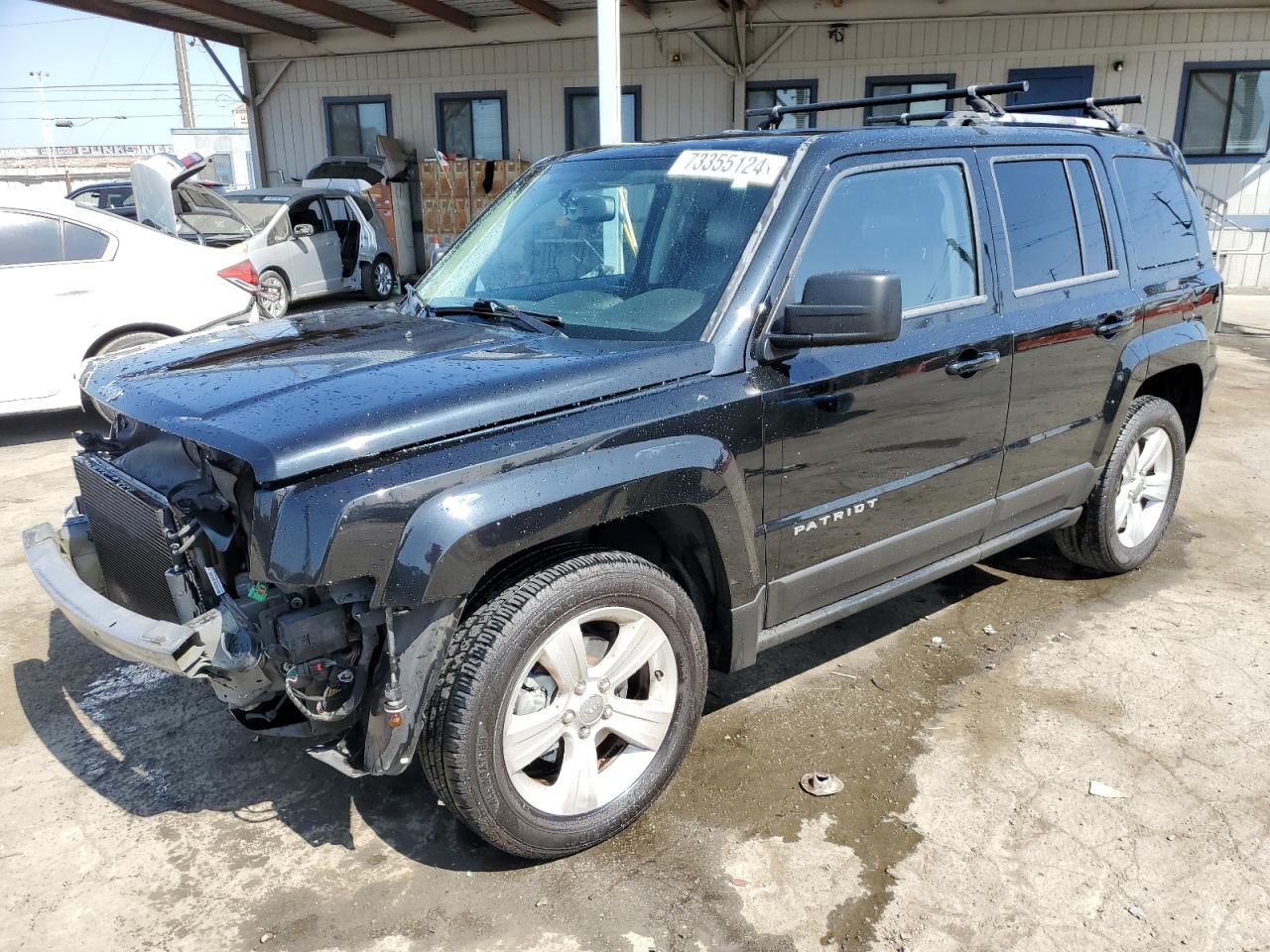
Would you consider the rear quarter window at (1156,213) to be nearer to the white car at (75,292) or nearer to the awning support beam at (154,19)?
the white car at (75,292)

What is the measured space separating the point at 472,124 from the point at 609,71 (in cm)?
1012

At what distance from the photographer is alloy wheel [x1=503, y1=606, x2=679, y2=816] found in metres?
2.68

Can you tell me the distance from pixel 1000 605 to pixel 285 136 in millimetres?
17920

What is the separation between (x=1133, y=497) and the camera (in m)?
4.73

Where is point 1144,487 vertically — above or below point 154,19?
below

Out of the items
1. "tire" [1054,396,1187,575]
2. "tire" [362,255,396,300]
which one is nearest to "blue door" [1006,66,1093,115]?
"tire" [362,255,396,300]

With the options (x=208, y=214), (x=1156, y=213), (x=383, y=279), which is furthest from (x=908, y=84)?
(x=1156, y=213)

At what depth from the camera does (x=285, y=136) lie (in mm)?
18797

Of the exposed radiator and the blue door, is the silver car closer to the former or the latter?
the exposed radiator

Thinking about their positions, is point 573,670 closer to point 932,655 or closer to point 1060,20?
point 932,655

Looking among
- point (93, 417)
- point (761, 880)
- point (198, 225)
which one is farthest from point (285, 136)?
point (761, 880)

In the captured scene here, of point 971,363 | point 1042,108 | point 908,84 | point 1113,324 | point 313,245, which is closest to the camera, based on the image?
point 971,363

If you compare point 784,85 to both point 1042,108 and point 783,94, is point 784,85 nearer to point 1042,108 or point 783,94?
point 783,94

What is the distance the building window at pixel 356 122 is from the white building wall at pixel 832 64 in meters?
0.17
